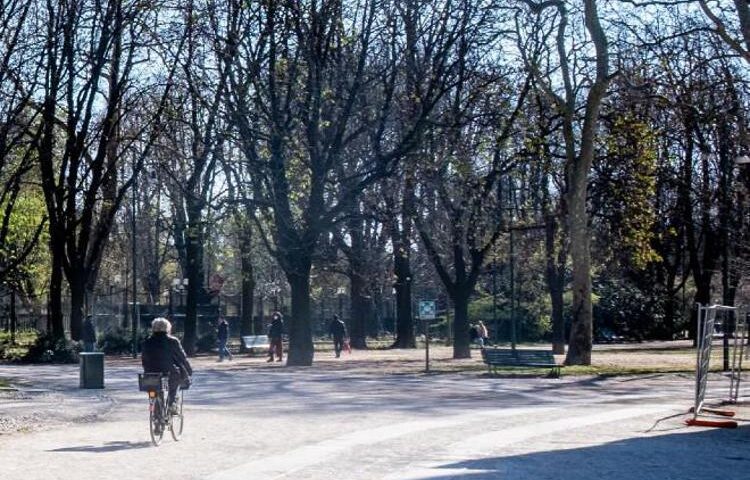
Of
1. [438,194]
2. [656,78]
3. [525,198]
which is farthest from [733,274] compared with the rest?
[656,78]

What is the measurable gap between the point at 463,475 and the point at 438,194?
→ 98.1 ft

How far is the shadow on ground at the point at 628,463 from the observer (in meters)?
13.5

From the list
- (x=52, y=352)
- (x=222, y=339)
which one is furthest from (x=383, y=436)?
(x=52, y=352)

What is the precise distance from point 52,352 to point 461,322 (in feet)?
49.4

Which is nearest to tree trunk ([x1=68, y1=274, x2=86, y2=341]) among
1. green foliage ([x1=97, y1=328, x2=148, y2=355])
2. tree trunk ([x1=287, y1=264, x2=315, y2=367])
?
green foliage ([x1=97, y1=328, x2=148, y2=355])

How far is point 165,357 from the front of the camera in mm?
16734

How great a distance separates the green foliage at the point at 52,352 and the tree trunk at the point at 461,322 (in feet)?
46.0

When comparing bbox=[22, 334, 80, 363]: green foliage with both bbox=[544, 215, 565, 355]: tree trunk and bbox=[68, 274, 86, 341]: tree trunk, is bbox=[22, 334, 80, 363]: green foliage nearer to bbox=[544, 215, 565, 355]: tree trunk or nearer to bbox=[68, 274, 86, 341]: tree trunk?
bbox=[68, 274, 86, 341]: tree trunk

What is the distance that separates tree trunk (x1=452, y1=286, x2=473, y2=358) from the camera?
148 feet

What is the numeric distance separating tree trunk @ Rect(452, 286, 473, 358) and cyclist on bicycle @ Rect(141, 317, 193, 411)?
28.7 metres

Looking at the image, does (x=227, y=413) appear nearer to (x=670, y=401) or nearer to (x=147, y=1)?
(x=670, y=401)

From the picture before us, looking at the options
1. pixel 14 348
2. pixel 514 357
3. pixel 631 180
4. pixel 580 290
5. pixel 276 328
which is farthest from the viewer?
pixel 14 348

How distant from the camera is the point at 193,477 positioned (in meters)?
13.2

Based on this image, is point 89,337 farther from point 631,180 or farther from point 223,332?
point 631,180
